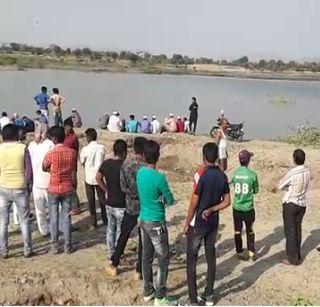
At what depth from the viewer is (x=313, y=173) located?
14539mm

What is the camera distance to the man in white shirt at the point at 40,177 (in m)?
8.55

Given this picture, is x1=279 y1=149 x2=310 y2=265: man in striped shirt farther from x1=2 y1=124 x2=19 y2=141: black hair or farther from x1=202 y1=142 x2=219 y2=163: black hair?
x1=2 y1=124 x2=19 y2=141: black hair

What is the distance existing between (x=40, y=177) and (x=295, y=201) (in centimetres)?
355

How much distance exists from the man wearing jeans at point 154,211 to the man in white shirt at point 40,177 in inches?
99.9

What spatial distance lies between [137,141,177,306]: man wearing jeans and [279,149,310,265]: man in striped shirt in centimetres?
235

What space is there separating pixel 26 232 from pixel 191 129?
15937mm

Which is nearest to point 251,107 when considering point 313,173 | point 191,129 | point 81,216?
point 191,129

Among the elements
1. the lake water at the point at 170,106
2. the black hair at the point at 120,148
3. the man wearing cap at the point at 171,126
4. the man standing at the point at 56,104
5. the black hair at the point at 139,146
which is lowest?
the lake water at the point at 170,106

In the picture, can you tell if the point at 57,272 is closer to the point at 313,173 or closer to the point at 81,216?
the point at 81,216

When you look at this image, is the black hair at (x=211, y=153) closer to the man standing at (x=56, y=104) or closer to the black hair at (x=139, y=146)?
the black hair at (x=139, y=146)

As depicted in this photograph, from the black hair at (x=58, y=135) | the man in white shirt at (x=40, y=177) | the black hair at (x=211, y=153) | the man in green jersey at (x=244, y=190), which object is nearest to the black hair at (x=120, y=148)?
the black hair at (x=58, y=135)

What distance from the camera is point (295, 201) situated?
8.09 m

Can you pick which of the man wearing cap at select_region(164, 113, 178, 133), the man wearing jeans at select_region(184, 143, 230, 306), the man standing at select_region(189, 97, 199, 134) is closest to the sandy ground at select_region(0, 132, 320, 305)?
the man wearing jeans at select_region(184, 143, 230, 306)

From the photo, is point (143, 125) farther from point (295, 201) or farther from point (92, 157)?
point (295, 201)
